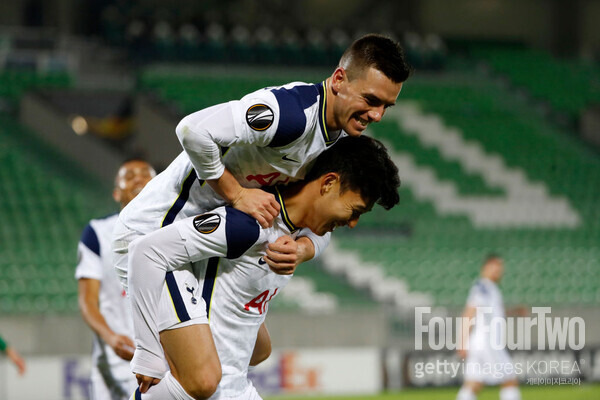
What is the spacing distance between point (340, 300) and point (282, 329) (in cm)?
260

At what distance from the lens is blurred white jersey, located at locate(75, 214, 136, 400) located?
5.43 metres

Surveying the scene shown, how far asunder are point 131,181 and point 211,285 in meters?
1.58

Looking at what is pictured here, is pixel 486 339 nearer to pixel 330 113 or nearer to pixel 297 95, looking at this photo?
pixel 330 113

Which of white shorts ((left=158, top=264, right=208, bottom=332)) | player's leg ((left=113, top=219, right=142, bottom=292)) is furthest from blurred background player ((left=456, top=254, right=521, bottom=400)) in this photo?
white shorts ((left=158, top=264, right=208, bottom=332))

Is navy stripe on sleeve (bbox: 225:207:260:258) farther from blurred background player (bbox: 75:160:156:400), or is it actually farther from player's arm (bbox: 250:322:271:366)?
blurred background player (bbox: 75:160:156:400)

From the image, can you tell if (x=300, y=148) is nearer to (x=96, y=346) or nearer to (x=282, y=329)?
(x=96, y=346)

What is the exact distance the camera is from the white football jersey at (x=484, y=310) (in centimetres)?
1064

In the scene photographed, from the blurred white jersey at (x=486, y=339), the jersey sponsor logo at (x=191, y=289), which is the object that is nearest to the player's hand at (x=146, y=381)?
the jersey sponsor logo at (x=191, y=289)

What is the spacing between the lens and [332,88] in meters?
4.00

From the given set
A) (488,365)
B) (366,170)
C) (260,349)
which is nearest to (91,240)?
(260,349)

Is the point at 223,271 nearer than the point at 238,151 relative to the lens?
Yes

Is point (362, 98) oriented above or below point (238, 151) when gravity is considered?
above

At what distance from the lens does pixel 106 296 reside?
18.3 ft

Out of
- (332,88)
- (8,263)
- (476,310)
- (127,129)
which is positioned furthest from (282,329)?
(127,129)
